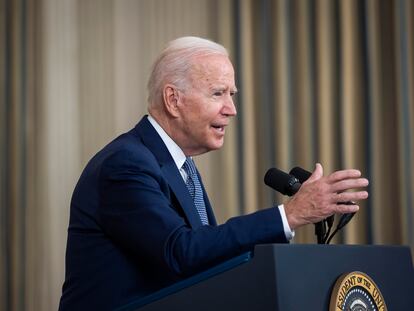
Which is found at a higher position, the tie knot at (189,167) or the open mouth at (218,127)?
the open mouth at (218,127)

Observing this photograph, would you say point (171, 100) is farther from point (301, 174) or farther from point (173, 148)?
point (301, 174)

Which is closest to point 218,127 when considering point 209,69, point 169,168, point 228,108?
point 228,108

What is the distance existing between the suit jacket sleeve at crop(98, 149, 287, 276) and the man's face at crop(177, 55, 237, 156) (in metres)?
0.29

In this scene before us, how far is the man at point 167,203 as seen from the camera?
1883mm

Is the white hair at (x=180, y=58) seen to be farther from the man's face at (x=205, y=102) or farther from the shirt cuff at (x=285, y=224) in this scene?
the shirt cuff at (x=285, y=224)

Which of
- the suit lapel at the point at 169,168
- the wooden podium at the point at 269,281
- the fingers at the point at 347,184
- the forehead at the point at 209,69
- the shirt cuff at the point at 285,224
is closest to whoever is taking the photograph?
the wooden podium at the point at 269,281

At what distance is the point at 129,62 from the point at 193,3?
481mm

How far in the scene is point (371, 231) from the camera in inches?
156

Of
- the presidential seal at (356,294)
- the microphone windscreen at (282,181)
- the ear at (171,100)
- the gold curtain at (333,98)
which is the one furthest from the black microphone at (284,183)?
the gold curtain at (333,98)

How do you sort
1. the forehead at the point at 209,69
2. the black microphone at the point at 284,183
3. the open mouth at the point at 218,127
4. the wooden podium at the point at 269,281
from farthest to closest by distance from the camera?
the open mouth at the point at 218,127 → the forehead at the point at 209,69 → the black microphone at the point at 284,183 → the wooden podium at the point at 269,281

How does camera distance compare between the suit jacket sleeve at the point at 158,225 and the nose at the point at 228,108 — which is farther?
the nose at the point at 228,108

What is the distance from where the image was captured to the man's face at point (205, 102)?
7.95 ft

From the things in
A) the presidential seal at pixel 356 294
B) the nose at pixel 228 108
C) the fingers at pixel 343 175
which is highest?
the nose at pixel 228 108

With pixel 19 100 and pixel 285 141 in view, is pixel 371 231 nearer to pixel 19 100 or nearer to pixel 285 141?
pixel 285 141
